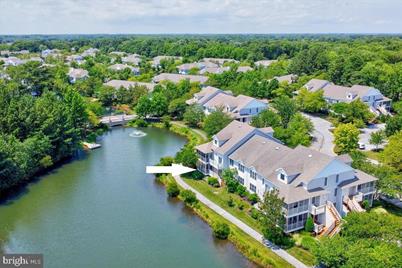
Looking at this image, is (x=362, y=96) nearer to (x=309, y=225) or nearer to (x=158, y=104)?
(x=158, y=104)

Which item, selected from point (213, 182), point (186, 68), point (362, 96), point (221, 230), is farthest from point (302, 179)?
point (186, 68)

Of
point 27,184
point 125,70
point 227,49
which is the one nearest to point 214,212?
point 27,184

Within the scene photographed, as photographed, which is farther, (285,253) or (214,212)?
(214,212)

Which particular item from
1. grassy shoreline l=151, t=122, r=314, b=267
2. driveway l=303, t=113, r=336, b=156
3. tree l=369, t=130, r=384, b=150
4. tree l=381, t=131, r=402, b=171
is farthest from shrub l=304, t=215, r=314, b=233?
tree l=369, t=130, r=384, b=150

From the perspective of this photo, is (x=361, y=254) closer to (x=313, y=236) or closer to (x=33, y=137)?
(x=313, y=236)

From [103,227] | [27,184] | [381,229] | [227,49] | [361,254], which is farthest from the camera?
[227,49]

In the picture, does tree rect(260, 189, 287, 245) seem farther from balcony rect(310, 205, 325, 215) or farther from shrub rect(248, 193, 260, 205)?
shrub rect(248, 193, 260, 205)

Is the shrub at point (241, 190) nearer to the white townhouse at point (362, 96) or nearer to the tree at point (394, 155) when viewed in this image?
the tree at point (394, 155)

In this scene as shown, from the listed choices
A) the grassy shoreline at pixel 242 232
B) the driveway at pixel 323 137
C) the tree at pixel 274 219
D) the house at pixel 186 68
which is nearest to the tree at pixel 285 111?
the driveway at pixel 323 137
